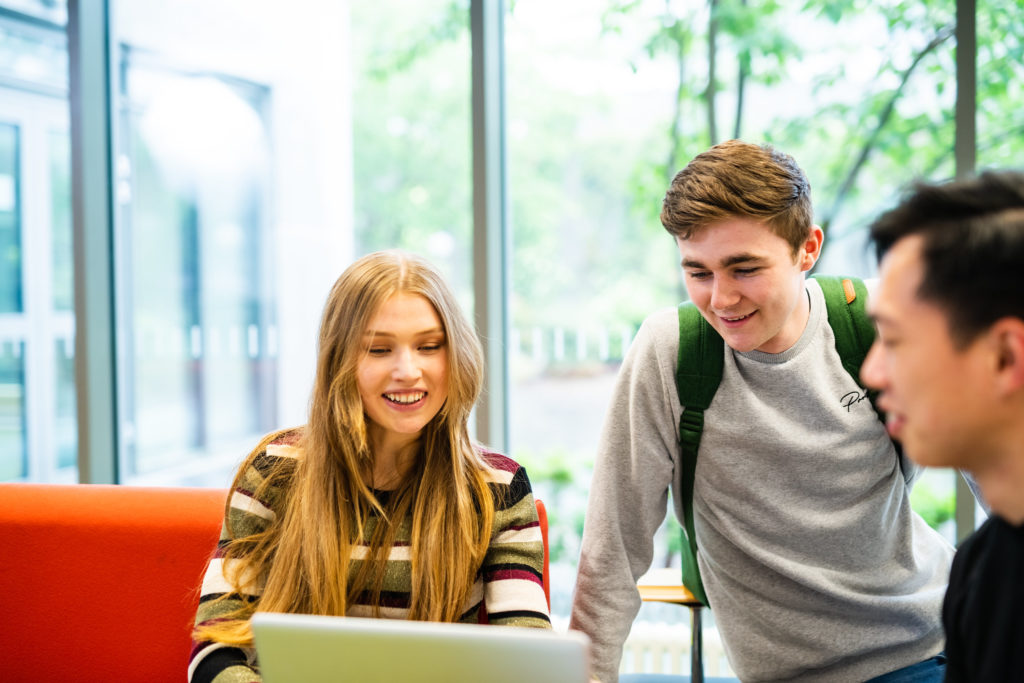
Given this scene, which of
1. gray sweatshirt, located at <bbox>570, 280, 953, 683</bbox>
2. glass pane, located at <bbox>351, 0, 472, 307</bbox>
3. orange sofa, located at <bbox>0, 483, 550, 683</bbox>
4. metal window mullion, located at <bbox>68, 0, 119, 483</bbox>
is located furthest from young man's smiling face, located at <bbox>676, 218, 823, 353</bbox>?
metal window mullion, located at <bbox>68, 0, 119, 483</bbox>

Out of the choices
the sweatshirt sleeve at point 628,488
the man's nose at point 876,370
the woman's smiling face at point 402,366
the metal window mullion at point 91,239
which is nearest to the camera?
the man's nose at point 876,370

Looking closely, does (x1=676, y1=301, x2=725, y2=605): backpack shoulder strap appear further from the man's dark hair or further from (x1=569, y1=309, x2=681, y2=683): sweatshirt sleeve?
the man's dark hair

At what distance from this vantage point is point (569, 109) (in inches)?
105

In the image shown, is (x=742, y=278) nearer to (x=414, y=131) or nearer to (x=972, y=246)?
(x=972, y=246)

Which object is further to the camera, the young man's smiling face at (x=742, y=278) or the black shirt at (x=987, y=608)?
the young man's smiling face at (x=742, y=278)

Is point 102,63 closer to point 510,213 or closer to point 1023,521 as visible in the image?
point 510,213

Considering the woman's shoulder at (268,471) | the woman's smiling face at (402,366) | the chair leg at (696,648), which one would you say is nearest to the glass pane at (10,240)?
the woman's shoulder at (268,471)

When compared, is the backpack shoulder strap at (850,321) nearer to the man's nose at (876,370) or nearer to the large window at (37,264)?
the man's nose at (876,370)

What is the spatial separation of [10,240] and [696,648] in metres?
3.07

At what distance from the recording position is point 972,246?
0.90 metres

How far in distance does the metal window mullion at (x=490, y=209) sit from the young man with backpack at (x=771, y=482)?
101 centimetres

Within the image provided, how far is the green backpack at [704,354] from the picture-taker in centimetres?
156

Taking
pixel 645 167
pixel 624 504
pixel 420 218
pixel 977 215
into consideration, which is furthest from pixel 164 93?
pixel 977 215

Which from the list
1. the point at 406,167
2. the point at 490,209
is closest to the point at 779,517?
the point at 490,209
